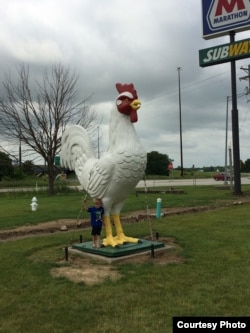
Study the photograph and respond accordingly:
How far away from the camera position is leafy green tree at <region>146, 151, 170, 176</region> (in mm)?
71000

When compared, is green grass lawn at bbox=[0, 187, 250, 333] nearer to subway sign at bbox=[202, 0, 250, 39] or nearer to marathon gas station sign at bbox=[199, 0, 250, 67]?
marathon gas station sign at bbox=[199, 0, 250, 67]

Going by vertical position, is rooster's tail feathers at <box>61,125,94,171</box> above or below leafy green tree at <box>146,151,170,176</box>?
below

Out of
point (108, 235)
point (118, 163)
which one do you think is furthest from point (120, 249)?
point (118, 163)

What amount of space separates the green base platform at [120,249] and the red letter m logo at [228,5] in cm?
1645

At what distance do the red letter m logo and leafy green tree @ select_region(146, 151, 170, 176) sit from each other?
168 ft

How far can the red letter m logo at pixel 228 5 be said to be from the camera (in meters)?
19.7

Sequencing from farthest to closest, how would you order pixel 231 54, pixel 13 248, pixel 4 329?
pixel 231 54 → pixel 13 248 → pixel 4 329

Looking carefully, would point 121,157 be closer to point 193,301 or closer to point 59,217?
point 193,301

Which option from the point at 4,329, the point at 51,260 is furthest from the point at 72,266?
the point at 4,329

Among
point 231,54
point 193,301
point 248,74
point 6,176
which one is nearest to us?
point 193,301

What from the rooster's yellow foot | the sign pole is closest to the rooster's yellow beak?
the rooster's yellow foot

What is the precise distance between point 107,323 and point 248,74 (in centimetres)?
2713

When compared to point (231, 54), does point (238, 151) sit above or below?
below

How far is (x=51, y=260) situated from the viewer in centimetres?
715
